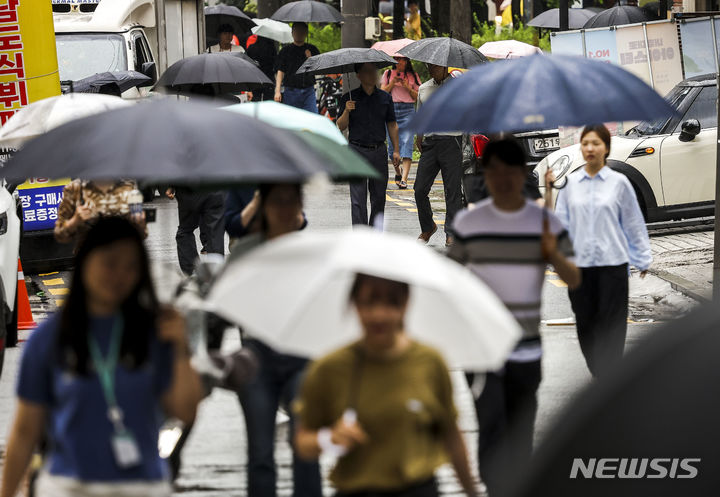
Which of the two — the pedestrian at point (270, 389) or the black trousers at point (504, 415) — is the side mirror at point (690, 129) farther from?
the pedestrian at point (270, 389)

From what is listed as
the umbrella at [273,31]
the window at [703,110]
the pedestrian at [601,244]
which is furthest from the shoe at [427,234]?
the umbrella at [273,31]

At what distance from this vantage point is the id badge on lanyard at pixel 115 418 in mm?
3672

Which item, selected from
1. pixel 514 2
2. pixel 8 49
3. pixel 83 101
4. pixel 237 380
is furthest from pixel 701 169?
pixel 514 2

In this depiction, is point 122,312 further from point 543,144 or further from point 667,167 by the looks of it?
point 543,144

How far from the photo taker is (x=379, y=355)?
364cm

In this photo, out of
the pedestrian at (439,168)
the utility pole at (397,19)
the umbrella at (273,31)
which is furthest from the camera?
the utility pole at (397,19)

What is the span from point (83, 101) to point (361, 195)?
20.1ft

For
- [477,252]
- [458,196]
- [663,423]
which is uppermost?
[663,423]

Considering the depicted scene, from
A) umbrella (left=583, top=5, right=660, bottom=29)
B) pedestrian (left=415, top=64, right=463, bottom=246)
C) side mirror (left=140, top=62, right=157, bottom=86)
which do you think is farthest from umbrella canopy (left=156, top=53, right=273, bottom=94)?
Result: umbrella (left=583, top=5, right=660, bottom=29)

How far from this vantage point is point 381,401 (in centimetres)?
362

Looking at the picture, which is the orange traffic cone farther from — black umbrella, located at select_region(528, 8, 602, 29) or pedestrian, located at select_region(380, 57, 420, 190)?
black umbrella, located at select_region(528, 8, 602, 29)

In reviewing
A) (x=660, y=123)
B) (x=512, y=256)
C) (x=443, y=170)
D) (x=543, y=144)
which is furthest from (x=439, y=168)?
(x=512, y=256)

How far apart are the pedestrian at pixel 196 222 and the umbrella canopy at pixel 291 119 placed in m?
5.16

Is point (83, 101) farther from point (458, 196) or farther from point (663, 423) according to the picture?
point (458, 196)
